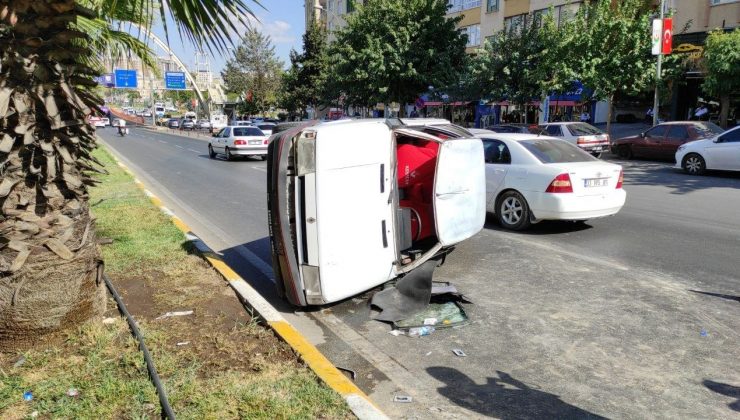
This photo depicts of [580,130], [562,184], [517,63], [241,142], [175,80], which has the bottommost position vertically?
[562,184]

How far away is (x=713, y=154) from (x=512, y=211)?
10108 mm

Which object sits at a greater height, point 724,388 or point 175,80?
point 175,80

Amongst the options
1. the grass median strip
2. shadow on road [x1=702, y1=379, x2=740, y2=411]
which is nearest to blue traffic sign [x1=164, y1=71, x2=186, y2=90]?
the grass median strip

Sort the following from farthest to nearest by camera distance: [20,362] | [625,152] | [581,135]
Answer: [625,152], [581,135], [20,362]

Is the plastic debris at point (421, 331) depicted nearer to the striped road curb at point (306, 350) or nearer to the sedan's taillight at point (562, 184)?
the striped road curb at point (306, 350)

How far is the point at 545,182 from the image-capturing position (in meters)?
8.11

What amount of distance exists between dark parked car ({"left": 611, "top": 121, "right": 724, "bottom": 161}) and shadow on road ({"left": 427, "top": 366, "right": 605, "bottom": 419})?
17722 millimetres

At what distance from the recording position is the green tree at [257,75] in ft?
225

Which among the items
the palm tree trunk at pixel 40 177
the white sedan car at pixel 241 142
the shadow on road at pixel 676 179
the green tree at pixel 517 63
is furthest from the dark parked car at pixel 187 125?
the palm tree trunk at pixel 40 177

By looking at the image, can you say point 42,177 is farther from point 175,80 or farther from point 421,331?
point 175,80

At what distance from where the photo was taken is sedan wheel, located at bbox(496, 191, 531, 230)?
335 inches

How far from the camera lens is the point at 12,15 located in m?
3.85

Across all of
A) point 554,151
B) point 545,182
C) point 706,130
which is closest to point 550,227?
point 545,182

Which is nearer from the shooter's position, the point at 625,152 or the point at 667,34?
the point at 625,152
